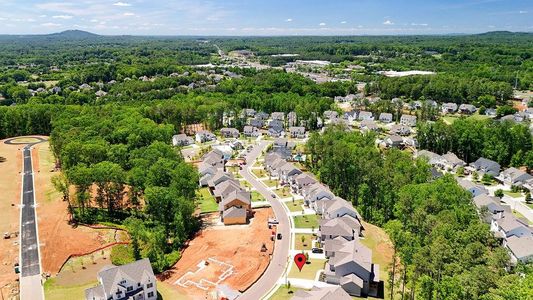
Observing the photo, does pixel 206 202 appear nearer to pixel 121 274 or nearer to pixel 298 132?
pixel 121 274

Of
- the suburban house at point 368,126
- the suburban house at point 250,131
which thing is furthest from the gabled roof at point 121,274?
the suburban house at point 368,126

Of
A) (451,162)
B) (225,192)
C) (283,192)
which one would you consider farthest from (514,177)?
(225,192)

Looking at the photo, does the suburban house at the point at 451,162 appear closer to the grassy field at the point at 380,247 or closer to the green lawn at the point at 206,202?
the grassy field at the point at 380,247

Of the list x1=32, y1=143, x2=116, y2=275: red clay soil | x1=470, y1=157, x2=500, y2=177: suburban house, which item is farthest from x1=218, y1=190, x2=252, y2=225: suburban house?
x1=470, y1=157, x2=500, y2=177: suburban house

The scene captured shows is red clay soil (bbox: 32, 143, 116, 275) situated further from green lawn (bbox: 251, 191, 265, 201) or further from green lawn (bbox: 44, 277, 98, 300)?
green lawn (bbox: 251, 191, 265, 201)

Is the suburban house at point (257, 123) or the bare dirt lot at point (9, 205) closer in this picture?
the bare dirt lot at point (9, 205)

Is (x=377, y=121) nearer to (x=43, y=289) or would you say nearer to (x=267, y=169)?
(x=267, y=169)
